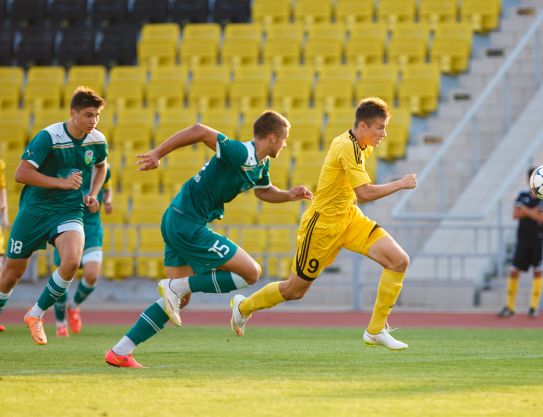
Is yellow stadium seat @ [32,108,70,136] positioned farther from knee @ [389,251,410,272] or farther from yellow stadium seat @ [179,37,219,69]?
knee @ [389,251,410,272]

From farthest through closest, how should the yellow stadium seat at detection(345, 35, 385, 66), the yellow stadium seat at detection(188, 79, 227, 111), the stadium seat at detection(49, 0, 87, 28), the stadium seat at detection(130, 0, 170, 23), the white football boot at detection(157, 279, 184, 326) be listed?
the stadium seat at detection(49, 0, 87, 28)
the stadium seat at detection(130, 0, 170, 23)
the yellow stadium seat at detection(188, 79, 227, 111)
the yellow stadium seat at detection(345, 35, 385, 66)
the white football boot at detection(157, 279, 184, 326)

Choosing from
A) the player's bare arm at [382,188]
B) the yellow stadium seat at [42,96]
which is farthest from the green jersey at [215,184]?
the yellow stadium seat at [42,96]

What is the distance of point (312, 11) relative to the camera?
934 inches

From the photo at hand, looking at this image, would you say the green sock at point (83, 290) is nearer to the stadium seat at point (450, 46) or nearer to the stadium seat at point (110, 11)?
the stadium seat at point (450, 46)

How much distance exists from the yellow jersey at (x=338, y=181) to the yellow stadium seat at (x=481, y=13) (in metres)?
13.4

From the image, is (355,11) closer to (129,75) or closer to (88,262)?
(129,75)

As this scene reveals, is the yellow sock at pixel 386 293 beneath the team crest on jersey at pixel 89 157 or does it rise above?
beneath

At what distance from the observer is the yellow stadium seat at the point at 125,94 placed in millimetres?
23422

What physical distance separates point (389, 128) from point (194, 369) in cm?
1249

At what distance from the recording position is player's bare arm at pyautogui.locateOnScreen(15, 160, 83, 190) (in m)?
9.55

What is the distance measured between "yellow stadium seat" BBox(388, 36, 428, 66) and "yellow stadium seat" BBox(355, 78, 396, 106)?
82cm

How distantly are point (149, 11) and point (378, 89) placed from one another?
6525 mm

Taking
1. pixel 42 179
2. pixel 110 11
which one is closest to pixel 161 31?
pixel 110 11

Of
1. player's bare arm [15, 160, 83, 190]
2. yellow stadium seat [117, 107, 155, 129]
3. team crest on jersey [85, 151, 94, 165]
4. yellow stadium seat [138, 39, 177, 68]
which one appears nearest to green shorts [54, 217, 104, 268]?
team crest on jersey [85, 151, 94, 165]
